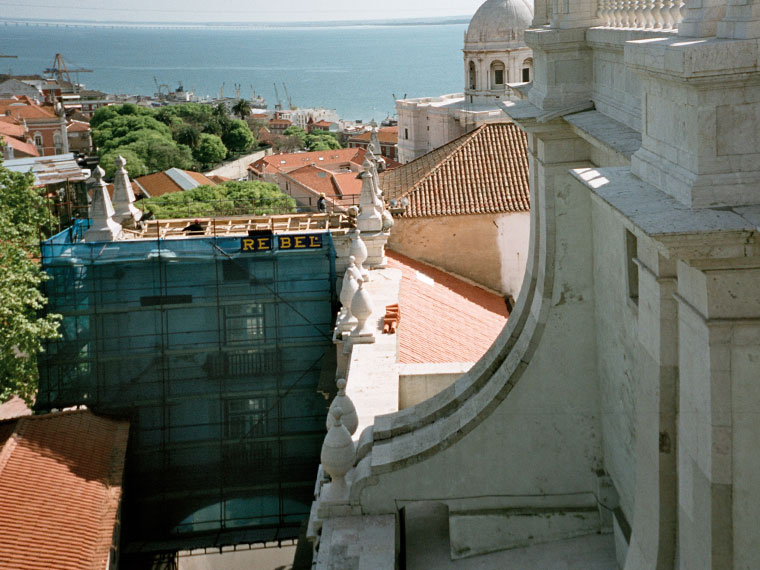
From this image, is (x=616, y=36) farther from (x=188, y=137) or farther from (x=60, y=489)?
(x=188, y=137)

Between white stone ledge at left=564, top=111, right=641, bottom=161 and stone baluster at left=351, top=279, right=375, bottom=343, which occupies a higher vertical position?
white stone ledge at left=564, top=111, right=641, bottom=161

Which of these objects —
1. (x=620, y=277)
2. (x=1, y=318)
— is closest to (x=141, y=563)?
(x=1, y=318)

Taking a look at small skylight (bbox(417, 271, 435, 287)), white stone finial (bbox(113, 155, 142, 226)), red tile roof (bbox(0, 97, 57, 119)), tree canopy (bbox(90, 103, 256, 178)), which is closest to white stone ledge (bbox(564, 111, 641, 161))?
small skylight (bbox(417, 271, 435, 287))

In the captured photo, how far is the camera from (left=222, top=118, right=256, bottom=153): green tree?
9550cm

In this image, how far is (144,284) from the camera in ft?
59.0

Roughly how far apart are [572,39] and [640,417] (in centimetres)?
309

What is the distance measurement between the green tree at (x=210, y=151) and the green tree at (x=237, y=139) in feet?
17.3

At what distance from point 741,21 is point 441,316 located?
12571 mm

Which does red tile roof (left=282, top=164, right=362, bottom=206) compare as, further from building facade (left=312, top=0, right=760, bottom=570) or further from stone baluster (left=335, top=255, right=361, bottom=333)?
building facade (left=312, top=0, right=760, bottom=570)

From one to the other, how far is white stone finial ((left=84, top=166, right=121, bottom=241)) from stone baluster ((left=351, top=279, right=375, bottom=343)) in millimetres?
7625

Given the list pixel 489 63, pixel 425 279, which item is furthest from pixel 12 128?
pixel 425 279

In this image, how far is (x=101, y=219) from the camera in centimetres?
1861

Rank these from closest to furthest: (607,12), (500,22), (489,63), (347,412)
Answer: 1. (607,12)
2. (347,412)
3. (500,22)
4. (489,63)

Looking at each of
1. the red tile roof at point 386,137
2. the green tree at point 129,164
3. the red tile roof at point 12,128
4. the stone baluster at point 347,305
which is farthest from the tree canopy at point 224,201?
the red tile roof at point 386,137
